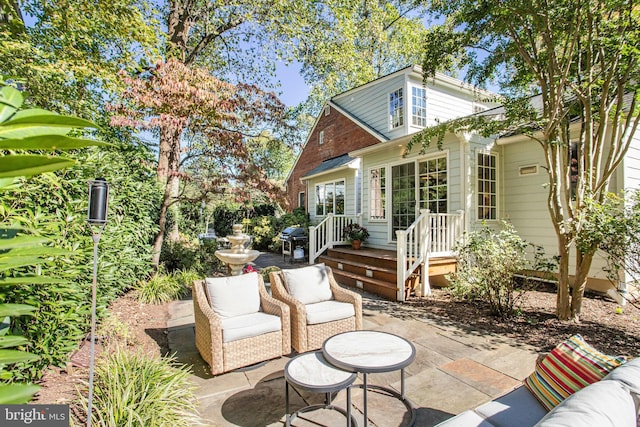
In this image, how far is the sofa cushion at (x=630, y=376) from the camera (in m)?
1.40

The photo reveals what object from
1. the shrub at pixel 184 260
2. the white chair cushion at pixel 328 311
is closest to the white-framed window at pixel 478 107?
the white chair cushion at pixel 328 311

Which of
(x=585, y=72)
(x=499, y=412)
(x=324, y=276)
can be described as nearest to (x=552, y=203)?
(x=585, y=72)

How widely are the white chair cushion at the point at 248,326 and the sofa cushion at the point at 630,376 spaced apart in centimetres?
286

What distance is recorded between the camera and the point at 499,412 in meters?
1.90

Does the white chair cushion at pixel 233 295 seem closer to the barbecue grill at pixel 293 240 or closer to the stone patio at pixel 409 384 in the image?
the stone patio at pixel 409 384

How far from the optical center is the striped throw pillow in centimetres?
179

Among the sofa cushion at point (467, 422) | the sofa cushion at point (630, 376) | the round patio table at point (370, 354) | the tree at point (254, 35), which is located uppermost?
the tree at point (254, 35)

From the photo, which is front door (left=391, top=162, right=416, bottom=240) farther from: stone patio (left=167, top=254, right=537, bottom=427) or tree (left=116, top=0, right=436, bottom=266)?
stone patio (left=167, top=254, right=537, bottom=427)

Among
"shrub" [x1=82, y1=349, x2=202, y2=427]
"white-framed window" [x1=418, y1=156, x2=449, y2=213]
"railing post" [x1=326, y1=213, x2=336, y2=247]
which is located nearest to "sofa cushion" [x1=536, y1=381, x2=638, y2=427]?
"shrub" [x1=82, y1=349, x2=202, y2=427]

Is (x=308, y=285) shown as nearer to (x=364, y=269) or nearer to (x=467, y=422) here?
(x=467, y=422)

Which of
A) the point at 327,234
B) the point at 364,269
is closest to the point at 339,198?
the point at 327,234

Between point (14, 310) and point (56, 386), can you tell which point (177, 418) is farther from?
point (14, 310)

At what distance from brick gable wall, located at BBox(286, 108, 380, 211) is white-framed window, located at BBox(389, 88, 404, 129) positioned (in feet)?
2.80

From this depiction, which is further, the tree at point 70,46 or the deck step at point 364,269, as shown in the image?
the deck step at point 364,269
